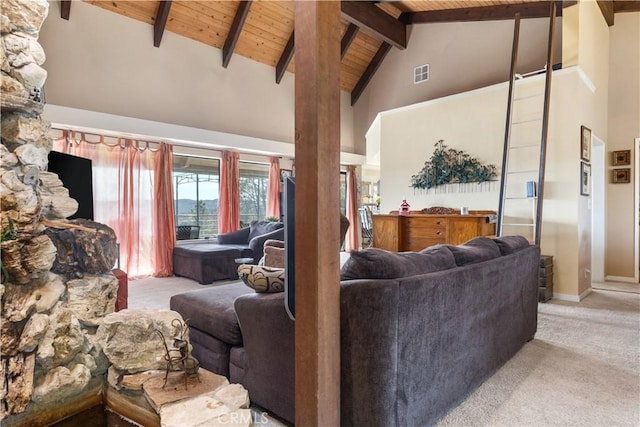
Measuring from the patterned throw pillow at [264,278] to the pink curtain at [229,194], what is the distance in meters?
5.05

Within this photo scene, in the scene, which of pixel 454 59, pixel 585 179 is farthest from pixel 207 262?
pixel 454 59

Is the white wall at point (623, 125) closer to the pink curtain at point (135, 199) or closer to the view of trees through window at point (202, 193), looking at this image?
the view of trees through window at point (202, 193)

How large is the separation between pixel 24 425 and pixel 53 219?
0.99m

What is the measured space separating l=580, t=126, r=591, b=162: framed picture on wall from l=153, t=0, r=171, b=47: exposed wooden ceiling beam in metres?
5.91

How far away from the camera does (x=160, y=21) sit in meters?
5.47

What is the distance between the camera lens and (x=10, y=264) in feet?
5.21

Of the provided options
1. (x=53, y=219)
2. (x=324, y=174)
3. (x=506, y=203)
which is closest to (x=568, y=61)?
(x=506, y=203)

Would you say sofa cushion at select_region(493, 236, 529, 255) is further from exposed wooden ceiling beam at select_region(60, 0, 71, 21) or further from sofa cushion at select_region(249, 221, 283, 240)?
exposed wooden ceiling beam at select_region(60, 0, 71, 21)

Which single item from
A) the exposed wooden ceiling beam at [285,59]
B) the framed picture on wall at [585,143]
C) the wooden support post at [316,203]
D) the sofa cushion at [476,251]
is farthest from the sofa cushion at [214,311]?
the exposed wooden ceiling beam at [285,59]

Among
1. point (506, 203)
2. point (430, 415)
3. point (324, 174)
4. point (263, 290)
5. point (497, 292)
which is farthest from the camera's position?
point (506, 203)

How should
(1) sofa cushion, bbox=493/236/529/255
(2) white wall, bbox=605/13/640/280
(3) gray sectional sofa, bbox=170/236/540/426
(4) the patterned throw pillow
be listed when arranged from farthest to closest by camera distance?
1. (2) white wall, bbox=605/13/640/280
2. (1) sofa cushion, bbox=493/236/529/255
3. (4) the patterned throw pillow
4. (3) gray sectional sofa, bbox=170/236/540/426

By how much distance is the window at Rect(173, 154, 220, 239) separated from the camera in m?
6.45

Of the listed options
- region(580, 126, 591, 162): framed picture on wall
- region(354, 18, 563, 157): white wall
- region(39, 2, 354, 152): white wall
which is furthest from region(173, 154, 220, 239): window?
region(580, 126, 591, 162): framed picture on wall

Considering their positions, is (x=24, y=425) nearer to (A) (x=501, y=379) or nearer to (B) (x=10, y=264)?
(B) (x=10, y=264)
